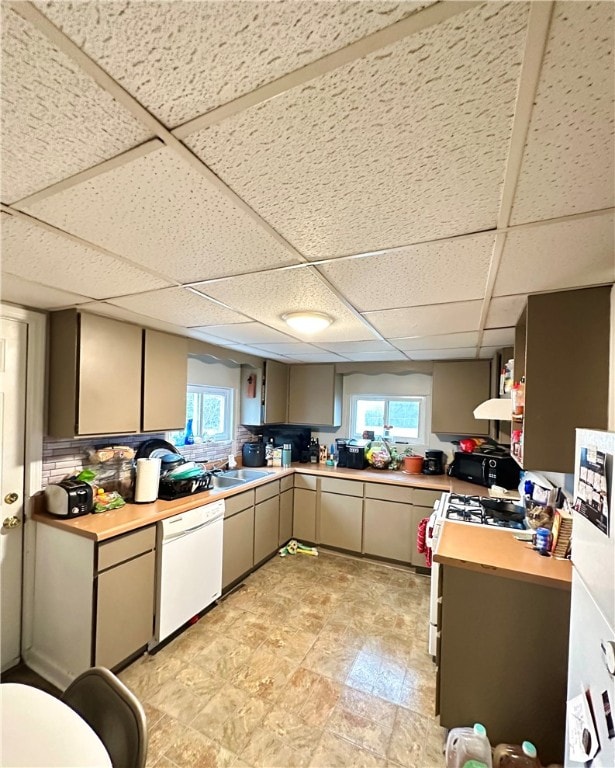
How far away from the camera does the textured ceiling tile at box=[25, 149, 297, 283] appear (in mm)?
805

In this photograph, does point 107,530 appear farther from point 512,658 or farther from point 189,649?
point 512,658

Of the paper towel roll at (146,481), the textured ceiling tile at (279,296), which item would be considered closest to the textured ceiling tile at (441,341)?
the textured ceiling tile at (279,296)

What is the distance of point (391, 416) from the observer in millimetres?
4223

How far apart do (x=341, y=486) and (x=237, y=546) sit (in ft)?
4.00

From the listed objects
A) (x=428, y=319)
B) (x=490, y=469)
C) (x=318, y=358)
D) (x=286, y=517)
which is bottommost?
(x=286, y=517)

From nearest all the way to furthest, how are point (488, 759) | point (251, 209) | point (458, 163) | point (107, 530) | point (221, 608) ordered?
1. point (458, 163)
2. point (251, 209)
3. point (488, 759)
4. point (107, 530)
5. point (221, 608)

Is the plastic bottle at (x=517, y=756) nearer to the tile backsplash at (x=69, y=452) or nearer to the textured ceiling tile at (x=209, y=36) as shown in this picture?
the textured ceiling tile at (x=209, y=36)

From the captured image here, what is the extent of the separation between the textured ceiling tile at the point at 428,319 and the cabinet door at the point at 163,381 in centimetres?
156

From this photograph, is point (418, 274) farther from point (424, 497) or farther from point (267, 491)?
point (267, 491)

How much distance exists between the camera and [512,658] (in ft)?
5.16

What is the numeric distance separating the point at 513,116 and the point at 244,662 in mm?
2765

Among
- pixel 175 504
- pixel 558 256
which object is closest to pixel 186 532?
pixel 175 504

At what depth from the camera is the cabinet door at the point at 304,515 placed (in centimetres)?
372

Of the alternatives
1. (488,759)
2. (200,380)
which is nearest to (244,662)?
(488,759)
